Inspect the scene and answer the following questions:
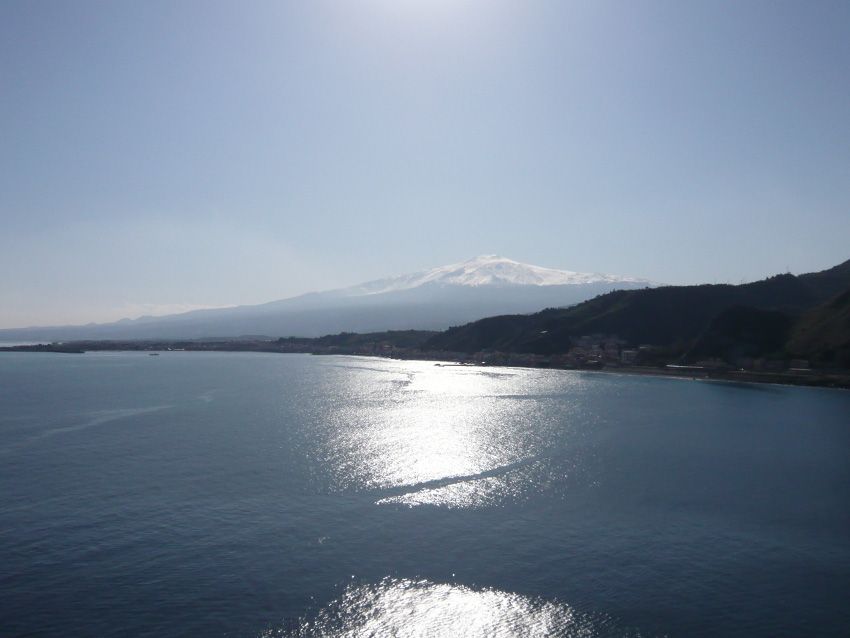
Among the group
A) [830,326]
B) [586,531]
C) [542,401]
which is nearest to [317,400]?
[542,401]

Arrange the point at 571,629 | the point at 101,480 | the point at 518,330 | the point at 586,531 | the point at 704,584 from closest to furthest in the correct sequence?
the point at 571,629
the point at 704,584
the point at 586,531
the point at 101,480
the point at 518,330

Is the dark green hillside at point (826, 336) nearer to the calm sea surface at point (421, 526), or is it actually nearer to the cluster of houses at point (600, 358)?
the cluster of houses at point (600, 358)

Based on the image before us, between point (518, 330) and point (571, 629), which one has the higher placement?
point (518, 330)

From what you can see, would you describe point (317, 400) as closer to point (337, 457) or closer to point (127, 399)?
point (127, 399)

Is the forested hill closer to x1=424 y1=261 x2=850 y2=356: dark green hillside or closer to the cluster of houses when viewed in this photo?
x1=424 y1=261 x2=850 y2=356: dark green hillside

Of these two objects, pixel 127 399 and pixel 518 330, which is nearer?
pixel 127 399

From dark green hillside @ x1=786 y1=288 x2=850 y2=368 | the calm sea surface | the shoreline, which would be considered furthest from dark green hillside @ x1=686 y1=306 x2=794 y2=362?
the calm sea surface
